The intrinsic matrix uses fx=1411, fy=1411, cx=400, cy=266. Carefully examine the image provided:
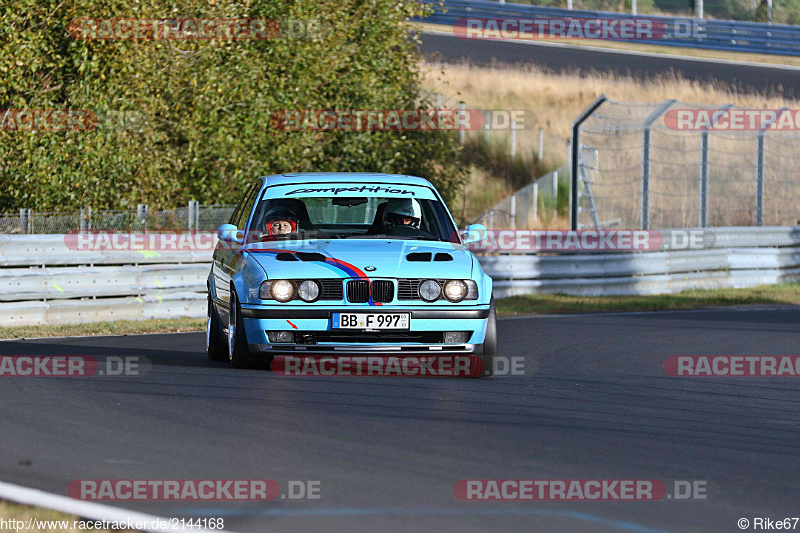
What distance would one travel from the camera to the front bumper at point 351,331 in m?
10.2

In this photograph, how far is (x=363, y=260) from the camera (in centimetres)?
1038

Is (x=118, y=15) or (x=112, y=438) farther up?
(x=118, y=15)

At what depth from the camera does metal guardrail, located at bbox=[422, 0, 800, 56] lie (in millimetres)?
43062

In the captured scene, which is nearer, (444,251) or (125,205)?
(444,251)

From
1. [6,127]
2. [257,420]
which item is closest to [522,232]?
[6,127]

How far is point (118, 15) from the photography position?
22250 millimetres

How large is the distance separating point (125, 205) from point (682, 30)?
26.8m

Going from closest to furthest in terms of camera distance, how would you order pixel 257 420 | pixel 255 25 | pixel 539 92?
1. pixel 257 420
2. pixel 255 25
3. pixel 539 92

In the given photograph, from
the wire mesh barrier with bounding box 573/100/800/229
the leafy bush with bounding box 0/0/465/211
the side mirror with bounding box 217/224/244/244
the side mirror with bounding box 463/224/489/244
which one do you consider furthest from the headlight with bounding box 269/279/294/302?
the wire mesh barrier with bounding box 573/100/800/229

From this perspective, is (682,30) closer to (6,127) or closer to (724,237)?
(724,237)

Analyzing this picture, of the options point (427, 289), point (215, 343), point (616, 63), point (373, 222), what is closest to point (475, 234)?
point (373, 222)

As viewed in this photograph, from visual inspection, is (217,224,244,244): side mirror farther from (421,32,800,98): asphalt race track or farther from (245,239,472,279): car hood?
(421,32,800,98): asphalt race track

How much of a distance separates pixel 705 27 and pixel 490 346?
35956 mm

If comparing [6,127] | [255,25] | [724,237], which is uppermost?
[255,25]
